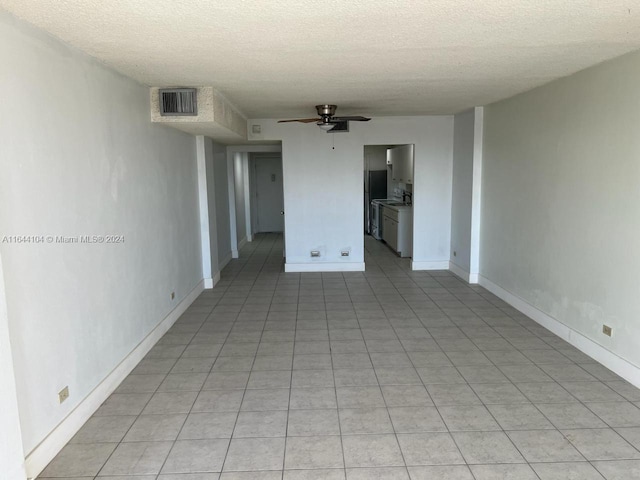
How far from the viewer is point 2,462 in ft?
6.77

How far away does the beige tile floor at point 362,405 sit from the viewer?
8.08 feet

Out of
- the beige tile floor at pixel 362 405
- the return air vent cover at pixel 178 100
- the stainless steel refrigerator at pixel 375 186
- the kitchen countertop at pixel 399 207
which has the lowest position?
the beige tile floor at pixel 362 405

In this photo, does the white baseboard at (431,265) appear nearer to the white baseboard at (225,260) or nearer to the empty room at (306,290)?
the empty room at (306,290)

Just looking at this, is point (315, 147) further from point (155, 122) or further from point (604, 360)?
point (604, 360)

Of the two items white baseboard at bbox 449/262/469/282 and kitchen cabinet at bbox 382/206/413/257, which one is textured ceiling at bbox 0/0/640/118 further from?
kitchen cabinet at bbox 382/206/413/257

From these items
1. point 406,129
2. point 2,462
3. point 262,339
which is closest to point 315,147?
point 406,129

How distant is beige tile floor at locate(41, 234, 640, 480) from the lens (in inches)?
97.0

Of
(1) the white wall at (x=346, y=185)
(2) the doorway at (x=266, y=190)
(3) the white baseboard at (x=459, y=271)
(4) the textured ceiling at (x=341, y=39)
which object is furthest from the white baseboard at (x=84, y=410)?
(2) the doorway at (x=266, y=190)

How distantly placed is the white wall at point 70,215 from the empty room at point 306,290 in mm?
18

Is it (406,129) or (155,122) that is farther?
(406,129)

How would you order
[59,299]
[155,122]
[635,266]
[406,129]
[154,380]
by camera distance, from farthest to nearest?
[406,129] → [155,122] → [154,380] → [635,266] → [59,299]

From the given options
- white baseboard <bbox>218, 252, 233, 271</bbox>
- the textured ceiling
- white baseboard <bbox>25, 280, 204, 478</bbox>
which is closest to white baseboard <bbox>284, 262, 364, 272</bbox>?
white baseboard <bbox>218, 252, 233, 271</bbox>

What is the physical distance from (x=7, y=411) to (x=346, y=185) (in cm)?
570

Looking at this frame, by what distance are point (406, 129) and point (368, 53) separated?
4082mm
